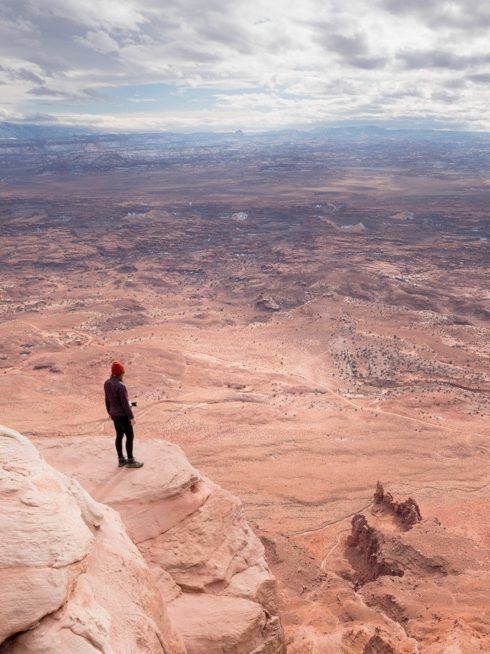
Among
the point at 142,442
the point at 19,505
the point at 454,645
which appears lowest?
the point at 454,645

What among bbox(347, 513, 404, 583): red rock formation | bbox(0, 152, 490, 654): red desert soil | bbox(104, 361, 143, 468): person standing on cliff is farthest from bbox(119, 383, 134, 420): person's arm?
bbox(347, 513, 404, 583): red rock formation

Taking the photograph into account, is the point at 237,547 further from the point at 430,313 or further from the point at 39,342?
the point at 430,313

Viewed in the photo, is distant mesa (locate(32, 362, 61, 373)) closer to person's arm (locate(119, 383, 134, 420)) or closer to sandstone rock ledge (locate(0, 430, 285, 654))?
sandstone rock ledge (locate(0, 430, 285, 654))

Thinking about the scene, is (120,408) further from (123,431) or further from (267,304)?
(267,304)

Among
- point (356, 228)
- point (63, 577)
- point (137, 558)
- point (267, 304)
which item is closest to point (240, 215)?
point (356, 228)

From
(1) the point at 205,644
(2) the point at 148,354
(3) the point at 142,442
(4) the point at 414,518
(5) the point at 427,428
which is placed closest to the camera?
(1) the point at 205,644

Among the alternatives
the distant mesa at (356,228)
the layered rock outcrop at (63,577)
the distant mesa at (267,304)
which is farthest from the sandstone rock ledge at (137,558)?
the distant mesa at (356,228)

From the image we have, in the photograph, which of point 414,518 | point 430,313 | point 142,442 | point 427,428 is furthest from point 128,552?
point 430,313
